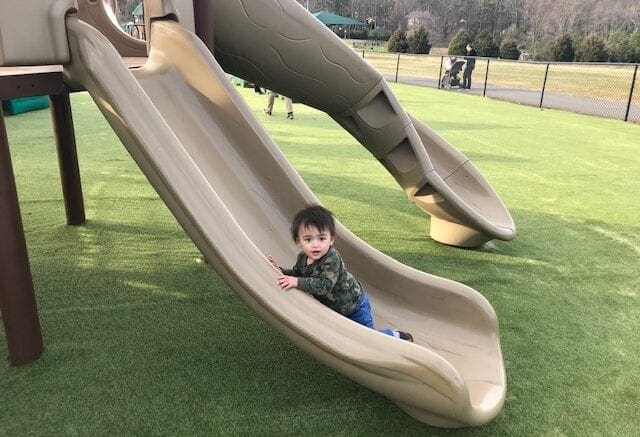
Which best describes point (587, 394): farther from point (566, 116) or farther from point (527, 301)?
point (566, 116)

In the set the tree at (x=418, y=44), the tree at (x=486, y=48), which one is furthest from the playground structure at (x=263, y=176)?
the tree at (x=418, y=44)

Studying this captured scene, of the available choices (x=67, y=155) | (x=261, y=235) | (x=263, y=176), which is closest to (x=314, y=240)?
(x=261, y=235)

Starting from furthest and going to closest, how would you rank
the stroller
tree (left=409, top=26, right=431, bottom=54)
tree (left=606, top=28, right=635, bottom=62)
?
tree (left=409, top=26, right=431, bottom=54)
tree (left=606, top=28, right=635, bottom=62)
the stroller

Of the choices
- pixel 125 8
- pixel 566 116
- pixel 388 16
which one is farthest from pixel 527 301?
pixel 388 16

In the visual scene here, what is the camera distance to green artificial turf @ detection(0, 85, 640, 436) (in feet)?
8.28

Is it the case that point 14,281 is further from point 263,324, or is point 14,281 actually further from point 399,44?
point 399,44

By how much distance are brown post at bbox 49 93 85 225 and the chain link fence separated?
45.6ft

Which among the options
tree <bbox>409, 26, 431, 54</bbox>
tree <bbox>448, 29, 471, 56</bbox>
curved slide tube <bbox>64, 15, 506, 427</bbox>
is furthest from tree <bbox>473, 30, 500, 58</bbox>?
curved slide tube <bbox>64, 15, 506, 427</bbox>

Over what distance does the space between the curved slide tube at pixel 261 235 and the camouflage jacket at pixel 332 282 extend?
6.6 inches

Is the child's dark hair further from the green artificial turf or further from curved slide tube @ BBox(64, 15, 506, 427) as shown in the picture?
the green artificial turf

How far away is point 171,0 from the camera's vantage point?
10.1ft

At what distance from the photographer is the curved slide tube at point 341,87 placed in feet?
11.8

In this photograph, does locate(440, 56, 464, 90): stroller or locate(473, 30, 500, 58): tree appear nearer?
locate(440, 56, 464, 90): stroller

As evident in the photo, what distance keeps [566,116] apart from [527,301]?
490 inches
